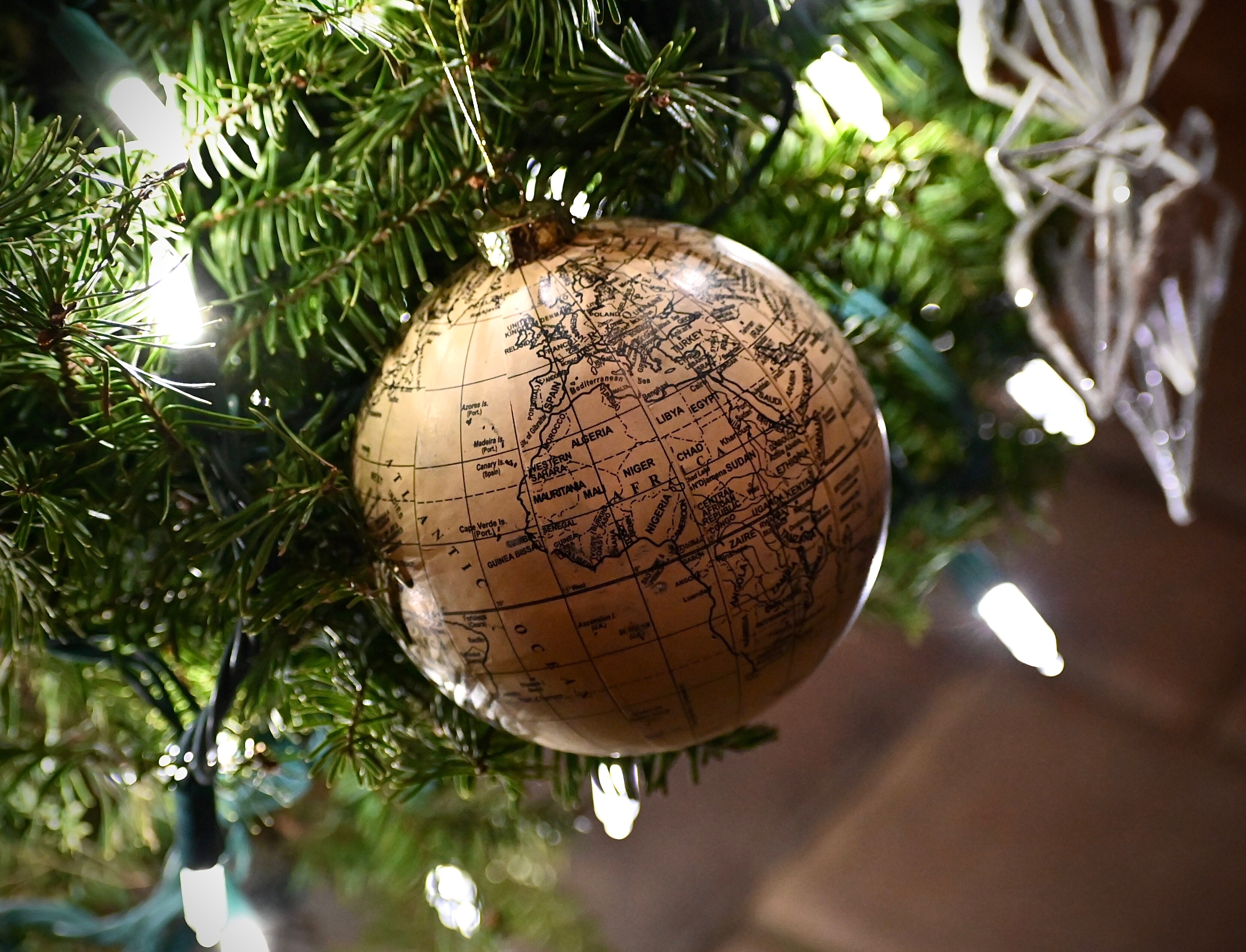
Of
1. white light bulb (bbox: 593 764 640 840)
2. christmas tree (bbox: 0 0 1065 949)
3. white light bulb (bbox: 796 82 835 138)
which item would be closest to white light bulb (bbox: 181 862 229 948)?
christmas tree (bbox: 0 0 1065 949)

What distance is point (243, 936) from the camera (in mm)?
495

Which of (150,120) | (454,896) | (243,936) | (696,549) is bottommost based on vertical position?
(454,896)

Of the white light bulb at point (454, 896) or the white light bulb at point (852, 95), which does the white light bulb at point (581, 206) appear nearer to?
the white light bulb at point (852, 95)

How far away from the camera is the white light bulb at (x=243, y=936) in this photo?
1.62 feet

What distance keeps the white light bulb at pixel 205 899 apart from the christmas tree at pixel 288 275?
0.01 metres

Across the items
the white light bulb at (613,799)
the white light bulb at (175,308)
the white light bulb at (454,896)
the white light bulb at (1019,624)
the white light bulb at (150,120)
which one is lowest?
the white light bulb at (454,896)

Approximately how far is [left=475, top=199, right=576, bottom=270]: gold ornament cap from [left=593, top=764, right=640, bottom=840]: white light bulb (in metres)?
0.22

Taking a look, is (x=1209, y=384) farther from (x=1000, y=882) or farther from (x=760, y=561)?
(x=760, y=561)

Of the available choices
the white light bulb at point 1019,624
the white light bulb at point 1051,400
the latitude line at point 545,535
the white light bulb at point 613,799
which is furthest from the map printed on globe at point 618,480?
the white light bulb at point 1051,400

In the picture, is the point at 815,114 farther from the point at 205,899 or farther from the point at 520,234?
the point at 205,899

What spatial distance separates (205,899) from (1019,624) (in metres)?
0.39

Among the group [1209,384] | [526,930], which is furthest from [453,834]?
[1209,384]

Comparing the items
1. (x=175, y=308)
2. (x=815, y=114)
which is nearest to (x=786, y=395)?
(x=175, y=308)

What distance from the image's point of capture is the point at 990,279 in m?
0.57
